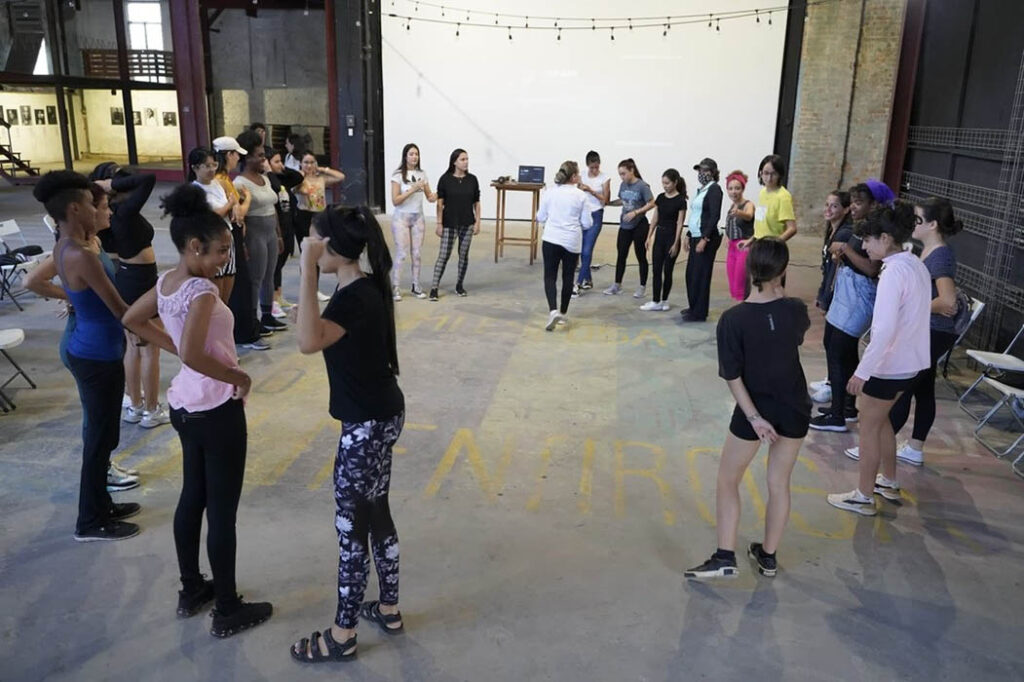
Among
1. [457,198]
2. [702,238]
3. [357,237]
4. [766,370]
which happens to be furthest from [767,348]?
[457,198]

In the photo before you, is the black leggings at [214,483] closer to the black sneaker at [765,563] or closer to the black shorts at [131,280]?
the black shorts at [131,280]

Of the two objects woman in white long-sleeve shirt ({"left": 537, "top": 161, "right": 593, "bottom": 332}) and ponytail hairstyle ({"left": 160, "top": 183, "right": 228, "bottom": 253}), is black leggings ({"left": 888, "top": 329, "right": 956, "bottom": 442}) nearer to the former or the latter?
woman in white long-sleeve shirt ({"left": 537, "top": 161, "right": 593, "bottom": 332})

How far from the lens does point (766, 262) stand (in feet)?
9.99

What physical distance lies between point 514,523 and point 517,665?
106 centimetres

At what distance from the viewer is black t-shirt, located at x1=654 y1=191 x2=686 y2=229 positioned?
7.80 m

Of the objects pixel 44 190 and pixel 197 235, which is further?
pixel 44 190

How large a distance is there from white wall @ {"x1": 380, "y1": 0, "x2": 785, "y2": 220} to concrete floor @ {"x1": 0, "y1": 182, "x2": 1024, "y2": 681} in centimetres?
871

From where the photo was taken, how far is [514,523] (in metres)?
3.89

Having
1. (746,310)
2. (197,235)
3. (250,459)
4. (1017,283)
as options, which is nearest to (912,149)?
(1017,283)

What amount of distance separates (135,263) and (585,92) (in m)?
10.6

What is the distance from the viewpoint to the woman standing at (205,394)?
273 centimetres

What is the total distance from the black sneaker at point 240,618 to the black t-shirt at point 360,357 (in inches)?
Result: 39.0

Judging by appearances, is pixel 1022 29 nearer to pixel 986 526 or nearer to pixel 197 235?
pixel 986 526

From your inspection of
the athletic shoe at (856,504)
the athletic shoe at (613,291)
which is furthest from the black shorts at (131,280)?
the athletic shoe at (613,291)
